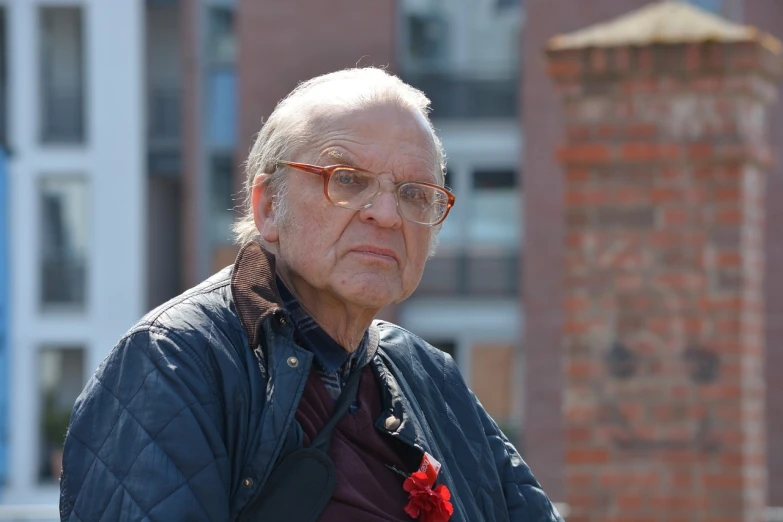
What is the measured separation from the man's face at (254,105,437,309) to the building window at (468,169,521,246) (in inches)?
684

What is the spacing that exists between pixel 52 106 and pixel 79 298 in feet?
10.1

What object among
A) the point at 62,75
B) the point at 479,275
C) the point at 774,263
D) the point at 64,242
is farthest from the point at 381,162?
the point at 62,75

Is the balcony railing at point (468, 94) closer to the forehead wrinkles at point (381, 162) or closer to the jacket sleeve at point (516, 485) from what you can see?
the jacket sleeve at point (516, 485)

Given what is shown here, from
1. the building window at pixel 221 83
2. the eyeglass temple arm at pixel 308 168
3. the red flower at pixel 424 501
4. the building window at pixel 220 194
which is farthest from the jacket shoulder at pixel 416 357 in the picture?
the building window at pixel 221 83

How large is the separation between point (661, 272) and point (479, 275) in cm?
1465

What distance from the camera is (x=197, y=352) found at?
6.45 feet

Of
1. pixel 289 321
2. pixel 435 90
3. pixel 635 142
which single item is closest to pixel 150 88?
pixel 435 90

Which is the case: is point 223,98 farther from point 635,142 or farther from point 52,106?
point 635,142

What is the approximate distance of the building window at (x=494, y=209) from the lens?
19578 millimetres

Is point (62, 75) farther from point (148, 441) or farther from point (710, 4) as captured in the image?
point (148, 441)

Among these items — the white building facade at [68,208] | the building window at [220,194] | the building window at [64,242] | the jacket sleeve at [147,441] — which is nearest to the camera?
the jacket sleeve at [147,441]

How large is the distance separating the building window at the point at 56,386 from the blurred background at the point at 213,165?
35 millimetres

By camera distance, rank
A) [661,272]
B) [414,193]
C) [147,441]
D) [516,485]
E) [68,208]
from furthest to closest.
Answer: [68,208]
[661,272]
[516,485]
[414,193]
[147,441]

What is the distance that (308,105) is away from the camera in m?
2.22
